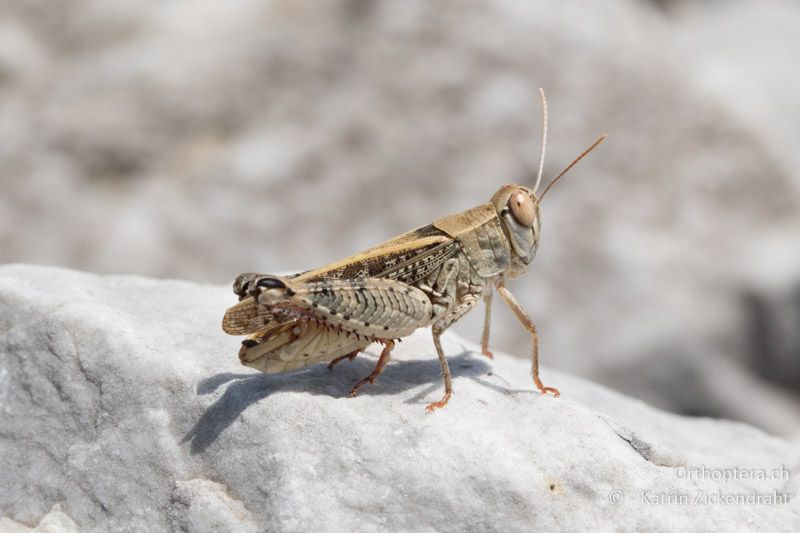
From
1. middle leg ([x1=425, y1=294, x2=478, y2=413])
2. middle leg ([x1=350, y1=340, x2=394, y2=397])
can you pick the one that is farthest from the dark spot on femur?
middle leg ([x1=425, y1=294, x2=478, y2=413])

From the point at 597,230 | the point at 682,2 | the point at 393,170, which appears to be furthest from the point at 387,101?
the point at 682,2

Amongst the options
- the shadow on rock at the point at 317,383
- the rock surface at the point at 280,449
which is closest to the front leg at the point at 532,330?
the rock surface at the point at 280,449

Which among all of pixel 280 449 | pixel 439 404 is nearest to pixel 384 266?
pixel 439 404

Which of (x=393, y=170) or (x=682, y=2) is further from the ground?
(x=682, y=2)

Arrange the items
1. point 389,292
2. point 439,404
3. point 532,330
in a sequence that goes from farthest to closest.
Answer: point 532,330, point 389,292, point 439,404

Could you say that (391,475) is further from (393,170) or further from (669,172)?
(669,172)

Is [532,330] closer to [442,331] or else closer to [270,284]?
[442,331]
